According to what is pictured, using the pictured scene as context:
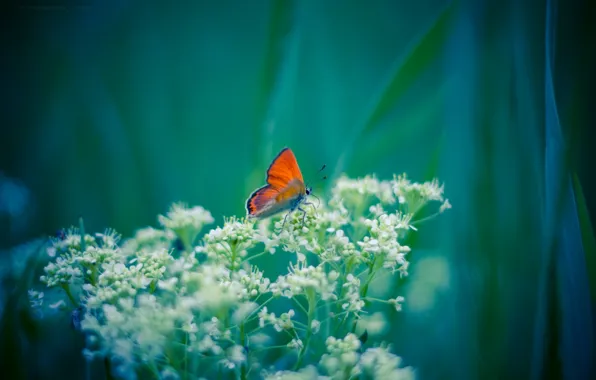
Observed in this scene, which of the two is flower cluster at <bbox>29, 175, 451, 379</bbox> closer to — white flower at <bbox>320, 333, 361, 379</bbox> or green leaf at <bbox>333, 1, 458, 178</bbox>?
white flower at <bbox>320, 333, 361, 379</bbox>

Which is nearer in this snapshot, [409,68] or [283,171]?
[283,171]

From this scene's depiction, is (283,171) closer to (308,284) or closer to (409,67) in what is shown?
(308,284)

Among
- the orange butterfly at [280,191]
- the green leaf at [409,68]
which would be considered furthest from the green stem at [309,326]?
the green leaf at [409,68]

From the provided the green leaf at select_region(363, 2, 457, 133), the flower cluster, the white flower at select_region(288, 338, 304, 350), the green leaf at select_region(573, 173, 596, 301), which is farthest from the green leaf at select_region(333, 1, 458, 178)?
the white flower at select_region(288, 338, 304, 350)

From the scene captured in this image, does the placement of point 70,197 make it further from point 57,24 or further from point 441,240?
point 441,240

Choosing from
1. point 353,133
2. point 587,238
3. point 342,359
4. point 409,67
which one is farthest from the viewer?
point 353,133

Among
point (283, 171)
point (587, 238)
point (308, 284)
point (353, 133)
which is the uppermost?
point (353, 133)

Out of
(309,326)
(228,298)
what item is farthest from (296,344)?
(228,298)

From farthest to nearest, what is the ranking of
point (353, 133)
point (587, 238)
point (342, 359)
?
1. point (353, 133)
2. point (587, 238)
3. point (342, 359)
